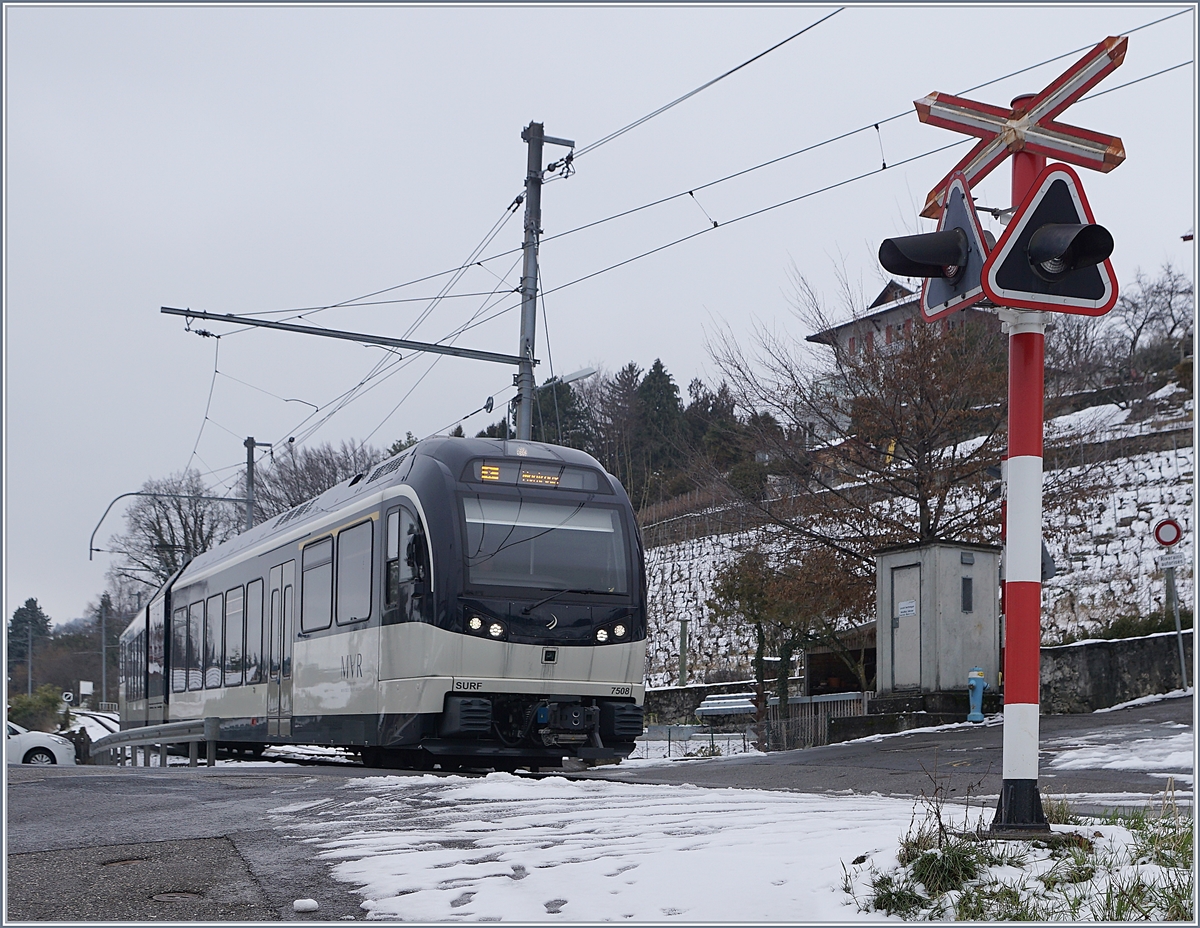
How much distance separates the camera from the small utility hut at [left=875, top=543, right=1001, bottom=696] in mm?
18047

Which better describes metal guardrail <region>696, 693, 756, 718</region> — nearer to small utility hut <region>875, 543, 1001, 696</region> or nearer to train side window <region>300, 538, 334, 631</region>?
small utility hut <region>875, 543, 1001, 696</region>

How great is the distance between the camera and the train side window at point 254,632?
18203mm

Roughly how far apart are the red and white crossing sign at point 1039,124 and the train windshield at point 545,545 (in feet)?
26.5

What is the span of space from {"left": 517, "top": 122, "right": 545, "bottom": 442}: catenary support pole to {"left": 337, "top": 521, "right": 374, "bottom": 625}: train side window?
5.07 meters

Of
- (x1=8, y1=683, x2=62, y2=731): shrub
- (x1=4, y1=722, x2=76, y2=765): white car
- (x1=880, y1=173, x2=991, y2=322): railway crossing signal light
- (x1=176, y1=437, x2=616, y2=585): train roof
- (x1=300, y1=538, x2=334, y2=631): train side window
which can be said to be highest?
(x1=880, y1=173, x2=991, y2=322): railway crossing signal light

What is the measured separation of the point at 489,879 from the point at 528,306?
1579 cm

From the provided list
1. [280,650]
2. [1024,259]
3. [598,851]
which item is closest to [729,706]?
[280,650]

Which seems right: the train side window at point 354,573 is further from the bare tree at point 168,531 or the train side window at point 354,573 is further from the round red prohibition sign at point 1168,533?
the bare tree at point 168,531

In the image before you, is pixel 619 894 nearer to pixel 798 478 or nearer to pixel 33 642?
pixel 798 478

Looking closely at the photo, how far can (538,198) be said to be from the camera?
2128cm

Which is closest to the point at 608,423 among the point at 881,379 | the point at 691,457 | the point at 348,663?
the point at 691,457

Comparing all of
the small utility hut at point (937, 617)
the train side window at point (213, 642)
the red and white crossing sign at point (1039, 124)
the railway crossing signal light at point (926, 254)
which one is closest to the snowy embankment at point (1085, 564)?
the small utility hut at point (937, 617)

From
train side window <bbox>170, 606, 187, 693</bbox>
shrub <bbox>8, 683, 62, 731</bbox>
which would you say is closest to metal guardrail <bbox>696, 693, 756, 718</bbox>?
train side window <bbox>170, 606, 187, 693</bbox>

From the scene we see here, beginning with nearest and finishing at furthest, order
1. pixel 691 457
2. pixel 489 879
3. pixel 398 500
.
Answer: pixel 489 879, pixel 398 500, pixel 691 457
